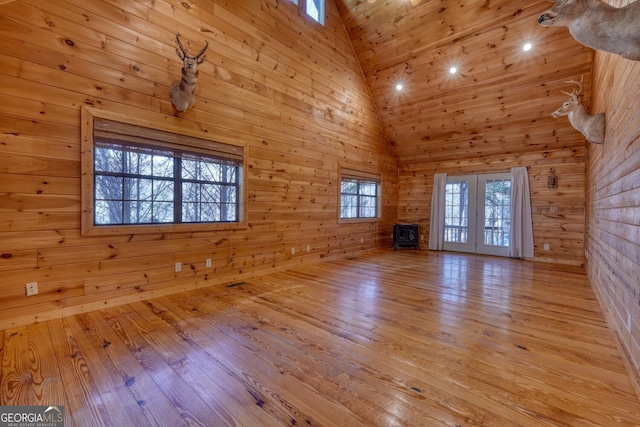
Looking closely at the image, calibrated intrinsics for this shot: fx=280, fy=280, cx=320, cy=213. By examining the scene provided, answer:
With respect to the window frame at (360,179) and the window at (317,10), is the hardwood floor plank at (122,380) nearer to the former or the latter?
the window frame at (360,179)

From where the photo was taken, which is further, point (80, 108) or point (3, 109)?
point (80, 108)

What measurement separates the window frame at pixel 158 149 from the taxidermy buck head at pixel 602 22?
3.41 metres

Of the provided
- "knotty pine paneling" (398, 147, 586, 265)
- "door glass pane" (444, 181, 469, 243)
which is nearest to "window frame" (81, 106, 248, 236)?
"door glass pane" (444, 181, 469, 243)

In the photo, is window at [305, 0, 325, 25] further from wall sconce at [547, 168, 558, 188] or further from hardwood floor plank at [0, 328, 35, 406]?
hardwood floor plank at [0, 328, 35, 406]

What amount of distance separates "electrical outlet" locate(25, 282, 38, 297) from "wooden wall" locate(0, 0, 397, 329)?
35 millimetres

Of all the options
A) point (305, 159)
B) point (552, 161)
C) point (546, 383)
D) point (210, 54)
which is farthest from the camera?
point (552, 161)

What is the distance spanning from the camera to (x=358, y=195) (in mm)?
6570

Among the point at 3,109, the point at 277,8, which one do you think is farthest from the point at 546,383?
the point at 277,8

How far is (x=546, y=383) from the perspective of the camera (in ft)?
5.65

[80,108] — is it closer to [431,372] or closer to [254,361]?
[254,361]

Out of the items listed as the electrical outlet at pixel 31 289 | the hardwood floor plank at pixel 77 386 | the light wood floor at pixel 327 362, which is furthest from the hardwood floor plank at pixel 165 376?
the electrical outlet at pixel 31 289

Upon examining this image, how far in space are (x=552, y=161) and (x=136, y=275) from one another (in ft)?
24.6

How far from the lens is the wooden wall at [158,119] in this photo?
96.8 inches

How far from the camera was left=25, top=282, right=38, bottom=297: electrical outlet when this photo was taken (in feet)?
8.21
